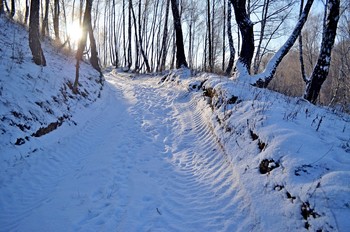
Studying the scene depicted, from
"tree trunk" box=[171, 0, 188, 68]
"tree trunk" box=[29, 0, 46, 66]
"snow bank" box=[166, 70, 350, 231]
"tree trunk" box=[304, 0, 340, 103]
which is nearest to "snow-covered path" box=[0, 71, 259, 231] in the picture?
"snow bank" box=[166, 70, 350, 231]

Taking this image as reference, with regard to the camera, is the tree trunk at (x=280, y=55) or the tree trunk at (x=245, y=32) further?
the tree trunk at (x=280, y=55)

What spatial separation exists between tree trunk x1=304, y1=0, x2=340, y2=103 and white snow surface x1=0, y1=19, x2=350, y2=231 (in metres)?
3.43

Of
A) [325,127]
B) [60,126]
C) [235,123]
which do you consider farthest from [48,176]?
[325,127]

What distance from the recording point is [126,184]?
452 centimetres

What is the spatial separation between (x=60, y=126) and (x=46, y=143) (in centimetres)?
99

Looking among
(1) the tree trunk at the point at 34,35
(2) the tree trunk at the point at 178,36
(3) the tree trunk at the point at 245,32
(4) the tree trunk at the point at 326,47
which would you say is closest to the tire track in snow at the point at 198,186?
(3) the tree trunk at the point at 245,32

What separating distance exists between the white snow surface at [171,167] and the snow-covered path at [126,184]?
19mm

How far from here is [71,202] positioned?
404cm

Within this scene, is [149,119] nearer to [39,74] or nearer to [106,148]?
[106,148]

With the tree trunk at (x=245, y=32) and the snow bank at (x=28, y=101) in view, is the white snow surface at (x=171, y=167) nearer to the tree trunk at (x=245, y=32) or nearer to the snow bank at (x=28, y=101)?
the snow bank at (x=28, y=101)

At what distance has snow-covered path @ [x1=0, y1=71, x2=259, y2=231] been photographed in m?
3.60

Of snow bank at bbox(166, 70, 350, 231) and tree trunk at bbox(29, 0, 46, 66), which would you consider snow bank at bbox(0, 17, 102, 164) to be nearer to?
tree trunk at bbox(29, 0, 46, 66)

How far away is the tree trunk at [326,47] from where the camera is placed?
8.25m

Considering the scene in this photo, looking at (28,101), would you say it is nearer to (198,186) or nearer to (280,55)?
(198,186)
